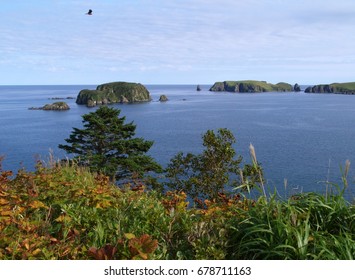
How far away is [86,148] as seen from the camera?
131 ft

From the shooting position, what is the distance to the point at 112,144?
38.0m

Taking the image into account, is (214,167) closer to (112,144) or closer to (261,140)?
(112,144)

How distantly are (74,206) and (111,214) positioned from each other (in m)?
0.68

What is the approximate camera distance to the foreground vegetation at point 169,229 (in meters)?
4.52

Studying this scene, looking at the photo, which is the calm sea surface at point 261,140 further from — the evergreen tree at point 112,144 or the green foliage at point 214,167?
the green foliage at point 214,167

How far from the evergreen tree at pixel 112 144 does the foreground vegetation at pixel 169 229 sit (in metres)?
29.6

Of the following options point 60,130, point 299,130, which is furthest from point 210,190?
point 60,130

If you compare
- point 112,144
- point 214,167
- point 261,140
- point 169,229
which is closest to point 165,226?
point 169,229

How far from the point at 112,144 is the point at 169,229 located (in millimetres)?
33390

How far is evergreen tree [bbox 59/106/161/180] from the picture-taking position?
36.4 metres

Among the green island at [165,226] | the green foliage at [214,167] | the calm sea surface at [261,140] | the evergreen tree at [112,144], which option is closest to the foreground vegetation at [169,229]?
the green island at [165,226]

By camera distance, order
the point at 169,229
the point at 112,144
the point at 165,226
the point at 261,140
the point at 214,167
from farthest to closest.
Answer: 1. the point at 261,140
2. the point at 112,144
3. the point at 214,167
4. the point at 165,226
5. the point at 169,229

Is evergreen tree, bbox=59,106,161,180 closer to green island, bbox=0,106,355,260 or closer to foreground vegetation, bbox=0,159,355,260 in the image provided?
green island, bbox=0,106,355,260
